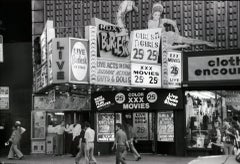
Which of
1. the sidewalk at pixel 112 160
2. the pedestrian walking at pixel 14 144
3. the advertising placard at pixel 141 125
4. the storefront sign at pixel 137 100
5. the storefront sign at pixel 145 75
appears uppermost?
the storefront sign at pixel 145 75

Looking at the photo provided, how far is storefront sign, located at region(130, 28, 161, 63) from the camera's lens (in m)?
20.6

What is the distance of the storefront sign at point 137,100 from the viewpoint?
896 inches

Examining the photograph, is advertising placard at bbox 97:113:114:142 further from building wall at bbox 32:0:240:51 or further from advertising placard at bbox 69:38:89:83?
advertising placard at bbox 69:38:89:83

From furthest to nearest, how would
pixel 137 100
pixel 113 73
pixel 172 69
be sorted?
pixel 137 100, pixel 172 69, pixel 113 73

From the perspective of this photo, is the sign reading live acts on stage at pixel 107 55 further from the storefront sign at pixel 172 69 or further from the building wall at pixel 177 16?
the building wall at pixel 177 16

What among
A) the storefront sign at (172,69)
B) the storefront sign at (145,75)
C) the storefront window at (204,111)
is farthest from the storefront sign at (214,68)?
the storefront sign at (145,75)

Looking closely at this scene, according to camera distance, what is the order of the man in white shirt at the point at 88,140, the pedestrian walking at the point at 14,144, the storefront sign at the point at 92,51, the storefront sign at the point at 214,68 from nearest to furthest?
the man in white shirt at the point at 88,140
the storefront sign at the point at 92,51
the storefront sign at the point at 214,68
the pedestrian walking at the point at 14,144

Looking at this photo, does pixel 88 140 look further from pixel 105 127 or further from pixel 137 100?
pixel 105 127

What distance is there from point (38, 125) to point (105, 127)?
4.20 metres

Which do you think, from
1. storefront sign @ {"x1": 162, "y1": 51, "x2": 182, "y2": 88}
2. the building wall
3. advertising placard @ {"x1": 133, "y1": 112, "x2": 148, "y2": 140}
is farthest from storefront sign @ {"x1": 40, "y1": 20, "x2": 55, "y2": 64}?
advertising placard @ {"x1": 133, "y1": 112, "x2": 148, "y2": 140}

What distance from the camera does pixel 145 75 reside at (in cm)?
2105

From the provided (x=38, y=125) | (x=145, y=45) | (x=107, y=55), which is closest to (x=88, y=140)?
(x=107, y=55)

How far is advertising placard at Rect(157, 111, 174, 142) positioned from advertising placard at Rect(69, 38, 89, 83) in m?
5.86

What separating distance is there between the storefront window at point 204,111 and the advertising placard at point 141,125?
96.5 inches
